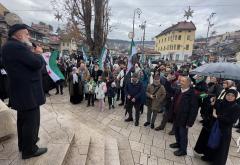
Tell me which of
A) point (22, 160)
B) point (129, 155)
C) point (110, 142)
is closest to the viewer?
point (22, 160)

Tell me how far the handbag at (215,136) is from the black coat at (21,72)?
352cm

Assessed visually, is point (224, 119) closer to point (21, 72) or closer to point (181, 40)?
A: point (21, 72)

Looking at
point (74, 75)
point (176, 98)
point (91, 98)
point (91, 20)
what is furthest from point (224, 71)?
point (91, 20)

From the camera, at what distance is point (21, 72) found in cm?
224

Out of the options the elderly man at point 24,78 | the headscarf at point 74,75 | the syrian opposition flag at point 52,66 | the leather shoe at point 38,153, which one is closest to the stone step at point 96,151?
the leather shoe at point 38,153

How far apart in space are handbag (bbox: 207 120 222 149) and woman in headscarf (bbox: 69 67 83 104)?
214 inches

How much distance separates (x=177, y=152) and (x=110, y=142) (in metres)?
1.69

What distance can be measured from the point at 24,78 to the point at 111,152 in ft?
8.62

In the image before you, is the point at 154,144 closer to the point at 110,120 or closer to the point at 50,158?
the point at 110,120

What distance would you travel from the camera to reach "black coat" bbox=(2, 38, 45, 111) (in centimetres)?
217

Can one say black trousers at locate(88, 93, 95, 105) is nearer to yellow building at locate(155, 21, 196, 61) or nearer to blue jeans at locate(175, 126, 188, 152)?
blue jeans at locate(175, 126, 188, 152)

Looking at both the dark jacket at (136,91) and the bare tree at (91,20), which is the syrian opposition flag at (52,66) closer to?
the dark jacket at (136,91)

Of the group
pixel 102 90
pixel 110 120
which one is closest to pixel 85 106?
pixel 102 90

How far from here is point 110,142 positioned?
4.38 m
